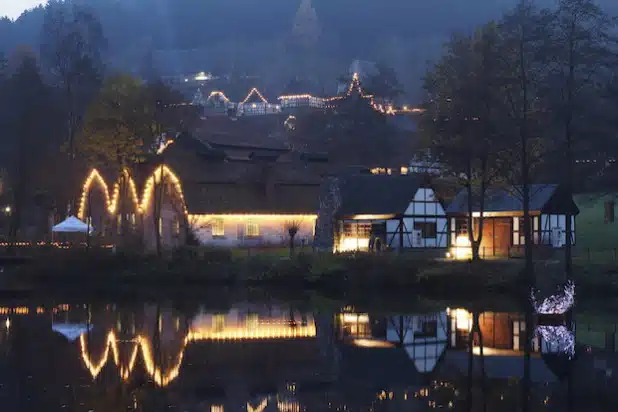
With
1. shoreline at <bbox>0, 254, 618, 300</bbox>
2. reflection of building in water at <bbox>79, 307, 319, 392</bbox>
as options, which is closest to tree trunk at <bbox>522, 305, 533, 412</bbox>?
reflection of building in water at <bbox>79, 307, 319, 392</bbox>

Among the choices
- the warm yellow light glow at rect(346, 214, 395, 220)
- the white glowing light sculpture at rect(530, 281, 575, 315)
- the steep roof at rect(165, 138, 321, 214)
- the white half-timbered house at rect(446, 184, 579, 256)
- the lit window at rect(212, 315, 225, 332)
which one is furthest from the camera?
the steep roof at rect(165, 138, 321, 214)

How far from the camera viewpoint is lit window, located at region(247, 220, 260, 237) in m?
66.2

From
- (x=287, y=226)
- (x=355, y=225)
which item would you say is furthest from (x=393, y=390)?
(x=287, y=226)

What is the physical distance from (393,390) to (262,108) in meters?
137

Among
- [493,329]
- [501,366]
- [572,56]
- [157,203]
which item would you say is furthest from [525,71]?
[157,203]

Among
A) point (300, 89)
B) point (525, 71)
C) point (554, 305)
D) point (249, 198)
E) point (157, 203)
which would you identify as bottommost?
point (554, 305)

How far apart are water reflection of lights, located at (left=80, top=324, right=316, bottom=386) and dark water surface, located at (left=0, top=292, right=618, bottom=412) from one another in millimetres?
49

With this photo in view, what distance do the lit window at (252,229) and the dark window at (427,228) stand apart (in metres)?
11.6

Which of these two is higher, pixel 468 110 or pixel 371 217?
pixel 468 110

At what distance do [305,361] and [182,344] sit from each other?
15.8 feet

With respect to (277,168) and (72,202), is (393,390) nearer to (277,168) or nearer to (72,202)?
(277,168)

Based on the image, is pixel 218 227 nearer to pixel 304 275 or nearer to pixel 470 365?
pixel 304 275

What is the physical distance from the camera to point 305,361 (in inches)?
972

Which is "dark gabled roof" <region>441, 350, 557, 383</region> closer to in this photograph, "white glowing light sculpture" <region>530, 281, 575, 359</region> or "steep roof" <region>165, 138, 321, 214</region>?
"white glowing light sculpture" <region>530, 281, 575, 359</region>
